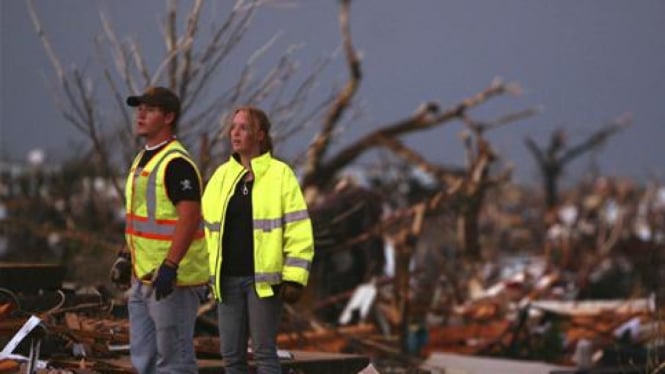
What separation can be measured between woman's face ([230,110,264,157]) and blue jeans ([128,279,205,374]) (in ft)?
2.29

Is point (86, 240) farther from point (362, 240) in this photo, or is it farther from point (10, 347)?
point (10, 347)

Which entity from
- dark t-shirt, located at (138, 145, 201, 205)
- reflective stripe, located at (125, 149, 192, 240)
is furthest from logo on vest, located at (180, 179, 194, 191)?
reflective stripe, located at (125, 149, 192, 240)

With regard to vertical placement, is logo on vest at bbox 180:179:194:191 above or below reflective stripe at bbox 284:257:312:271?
above

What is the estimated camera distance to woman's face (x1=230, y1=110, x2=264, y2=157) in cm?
739

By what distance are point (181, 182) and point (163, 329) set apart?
687mm

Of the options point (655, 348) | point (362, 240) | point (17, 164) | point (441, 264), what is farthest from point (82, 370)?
point (17, 164)

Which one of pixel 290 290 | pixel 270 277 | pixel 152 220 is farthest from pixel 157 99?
pixel 290 290

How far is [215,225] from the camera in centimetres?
733

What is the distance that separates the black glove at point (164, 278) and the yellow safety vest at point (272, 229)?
0.36 metres

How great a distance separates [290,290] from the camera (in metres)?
7.20

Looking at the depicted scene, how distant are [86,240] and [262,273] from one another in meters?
8.45

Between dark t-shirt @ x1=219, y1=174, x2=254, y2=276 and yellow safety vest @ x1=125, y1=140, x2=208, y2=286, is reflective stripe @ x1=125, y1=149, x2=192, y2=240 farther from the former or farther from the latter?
dark t-shirt @ x1=219, y1=174, x2=254, y2=276

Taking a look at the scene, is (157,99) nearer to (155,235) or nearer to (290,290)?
(155,235)

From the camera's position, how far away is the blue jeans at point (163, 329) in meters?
7.13
